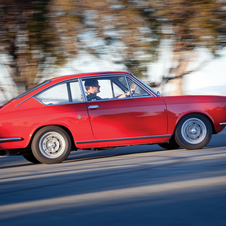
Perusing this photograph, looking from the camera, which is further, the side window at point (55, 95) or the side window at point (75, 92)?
the side window at point (75, 92)

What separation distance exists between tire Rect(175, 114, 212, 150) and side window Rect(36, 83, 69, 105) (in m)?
2.29

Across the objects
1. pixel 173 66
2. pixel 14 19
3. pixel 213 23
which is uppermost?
pixel 14 19

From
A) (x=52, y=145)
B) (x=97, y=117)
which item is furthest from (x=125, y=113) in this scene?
(x=52, y=145)

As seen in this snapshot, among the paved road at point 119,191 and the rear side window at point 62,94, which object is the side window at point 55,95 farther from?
the paved road at point 119,191

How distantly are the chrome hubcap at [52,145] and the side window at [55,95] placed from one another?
0.60 metres

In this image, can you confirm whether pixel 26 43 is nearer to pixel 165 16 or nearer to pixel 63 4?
pixel 63 4

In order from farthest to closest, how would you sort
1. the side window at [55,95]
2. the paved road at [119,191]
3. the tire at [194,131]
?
1. the tire at [194,131]
2. the side window at [55,95]
3. the paved road at [119,191]

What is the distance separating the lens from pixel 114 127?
318 inches

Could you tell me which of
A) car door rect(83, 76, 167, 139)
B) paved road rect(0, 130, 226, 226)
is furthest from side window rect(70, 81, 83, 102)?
paved road rect(0, 130, 226, 226)

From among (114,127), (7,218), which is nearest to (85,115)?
(114,127)

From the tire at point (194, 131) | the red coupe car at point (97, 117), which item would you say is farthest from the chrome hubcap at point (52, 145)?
the tire at point (194, 131)

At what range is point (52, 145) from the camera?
25.6 ft

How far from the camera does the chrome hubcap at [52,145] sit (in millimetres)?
7758

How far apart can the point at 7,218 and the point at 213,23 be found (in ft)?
37.6
